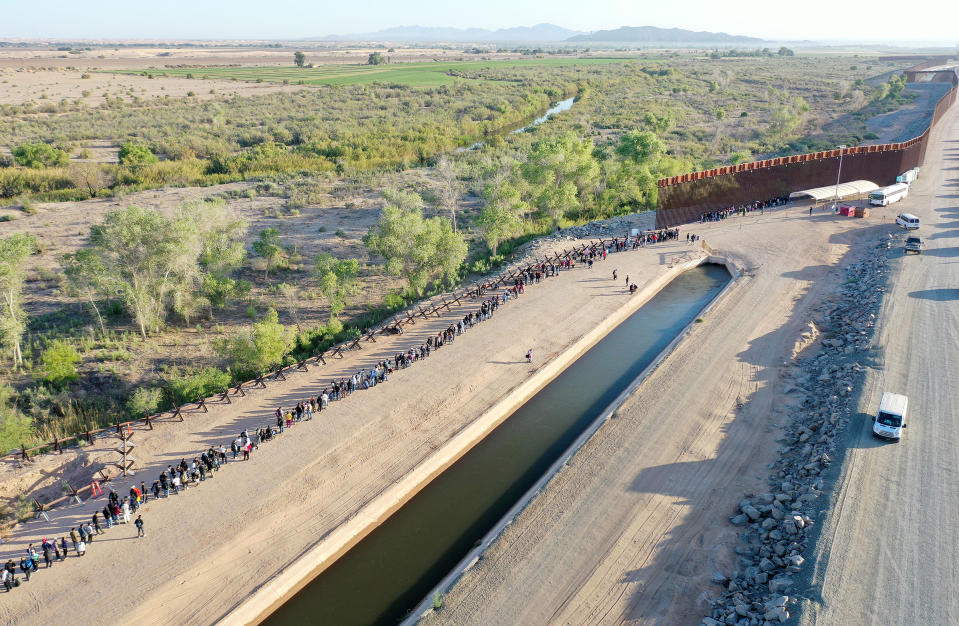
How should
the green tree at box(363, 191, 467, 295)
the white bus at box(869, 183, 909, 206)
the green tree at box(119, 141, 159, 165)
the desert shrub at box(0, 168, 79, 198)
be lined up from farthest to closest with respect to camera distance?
the green tree at box(119, 141, 159, 165) < the desert shrub at box(0, 168, 79, 198) < the white bus at box(869, 183, 909, 206) < the green tree at box(363, 191, 467, 295)

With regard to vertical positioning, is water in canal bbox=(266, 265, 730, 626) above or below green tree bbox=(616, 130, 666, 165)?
below

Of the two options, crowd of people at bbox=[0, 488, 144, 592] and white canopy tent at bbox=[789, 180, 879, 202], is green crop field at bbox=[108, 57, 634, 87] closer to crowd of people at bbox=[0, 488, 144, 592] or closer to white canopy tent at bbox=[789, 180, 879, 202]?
white canopy tent at bbox=[789, 180, 879, 202]

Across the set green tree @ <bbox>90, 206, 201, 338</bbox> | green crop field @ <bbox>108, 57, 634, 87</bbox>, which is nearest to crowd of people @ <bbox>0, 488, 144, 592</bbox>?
green tree @ <bbox>90, 206, 201, 338</bbox>

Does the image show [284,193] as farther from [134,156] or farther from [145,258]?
[145,258]

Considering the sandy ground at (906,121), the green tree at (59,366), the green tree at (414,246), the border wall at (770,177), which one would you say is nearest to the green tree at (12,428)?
the green tree at (59,366)

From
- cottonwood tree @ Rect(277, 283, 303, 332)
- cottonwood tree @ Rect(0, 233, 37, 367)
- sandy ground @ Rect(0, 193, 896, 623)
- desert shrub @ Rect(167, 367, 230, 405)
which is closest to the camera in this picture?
sandy ground @ Rect(0, 193, 896, 623)

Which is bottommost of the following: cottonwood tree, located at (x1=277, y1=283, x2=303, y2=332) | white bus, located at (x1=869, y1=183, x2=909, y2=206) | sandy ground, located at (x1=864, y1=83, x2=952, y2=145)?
cottonwood tree, located at (x1=277, y1=283, x2=303, y2=332)

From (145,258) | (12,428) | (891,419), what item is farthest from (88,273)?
(891,419)
